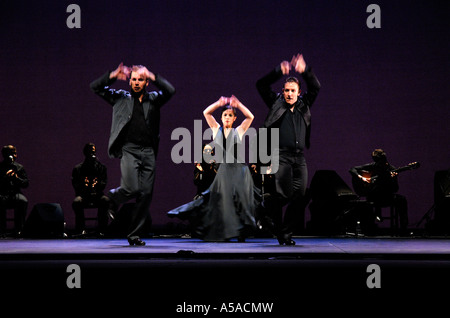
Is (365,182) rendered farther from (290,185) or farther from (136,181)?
(136,181)

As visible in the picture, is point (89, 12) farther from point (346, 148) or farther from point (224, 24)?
point (346, 148)

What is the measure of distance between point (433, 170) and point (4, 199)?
6.60 metres

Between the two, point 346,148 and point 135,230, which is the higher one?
point 346,148

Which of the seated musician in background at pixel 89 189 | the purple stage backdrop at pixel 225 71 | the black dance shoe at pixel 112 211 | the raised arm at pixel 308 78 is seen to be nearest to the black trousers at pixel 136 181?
the raised arm at pixel 308 78

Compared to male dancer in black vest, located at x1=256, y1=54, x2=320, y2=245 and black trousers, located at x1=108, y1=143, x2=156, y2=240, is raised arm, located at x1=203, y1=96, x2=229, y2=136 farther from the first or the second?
black trousers, located at x1=108, y1=143, x2=156, y2=240

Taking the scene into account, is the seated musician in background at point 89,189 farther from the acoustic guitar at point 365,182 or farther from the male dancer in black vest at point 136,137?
the acoustic guitar at point 365,182

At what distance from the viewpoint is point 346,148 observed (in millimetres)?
9508

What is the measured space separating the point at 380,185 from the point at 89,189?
4.06 meters

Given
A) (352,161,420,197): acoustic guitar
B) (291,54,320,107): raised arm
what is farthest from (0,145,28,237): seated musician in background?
(352,161,420,197): acoustic guitar

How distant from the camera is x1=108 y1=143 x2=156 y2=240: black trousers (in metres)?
5.65

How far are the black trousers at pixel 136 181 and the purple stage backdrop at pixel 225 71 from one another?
Answer: 388cm
